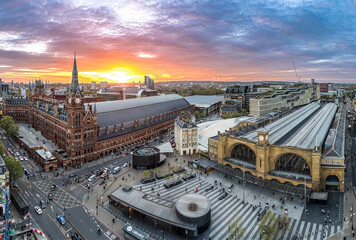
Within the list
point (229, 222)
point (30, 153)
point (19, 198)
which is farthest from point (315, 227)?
point (30, 153)

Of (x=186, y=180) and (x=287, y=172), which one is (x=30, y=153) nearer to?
(x=186, y=180)

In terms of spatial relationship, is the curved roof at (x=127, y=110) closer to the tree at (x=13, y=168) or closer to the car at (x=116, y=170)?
the car at (x=116, y=170)

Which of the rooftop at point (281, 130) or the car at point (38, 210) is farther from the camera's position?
the rooftop at point (281, 130)

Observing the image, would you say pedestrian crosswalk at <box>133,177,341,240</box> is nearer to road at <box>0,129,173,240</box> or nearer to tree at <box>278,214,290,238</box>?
tree at <box>278,214,290,238</box>

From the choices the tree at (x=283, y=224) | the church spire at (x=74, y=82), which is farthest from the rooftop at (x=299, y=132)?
the church spire at (x=74, y=82)

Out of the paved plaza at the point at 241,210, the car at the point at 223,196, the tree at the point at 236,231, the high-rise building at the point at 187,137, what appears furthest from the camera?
the high-rise building at the point at 187,137

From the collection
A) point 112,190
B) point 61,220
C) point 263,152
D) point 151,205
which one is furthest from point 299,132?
point 61,220
